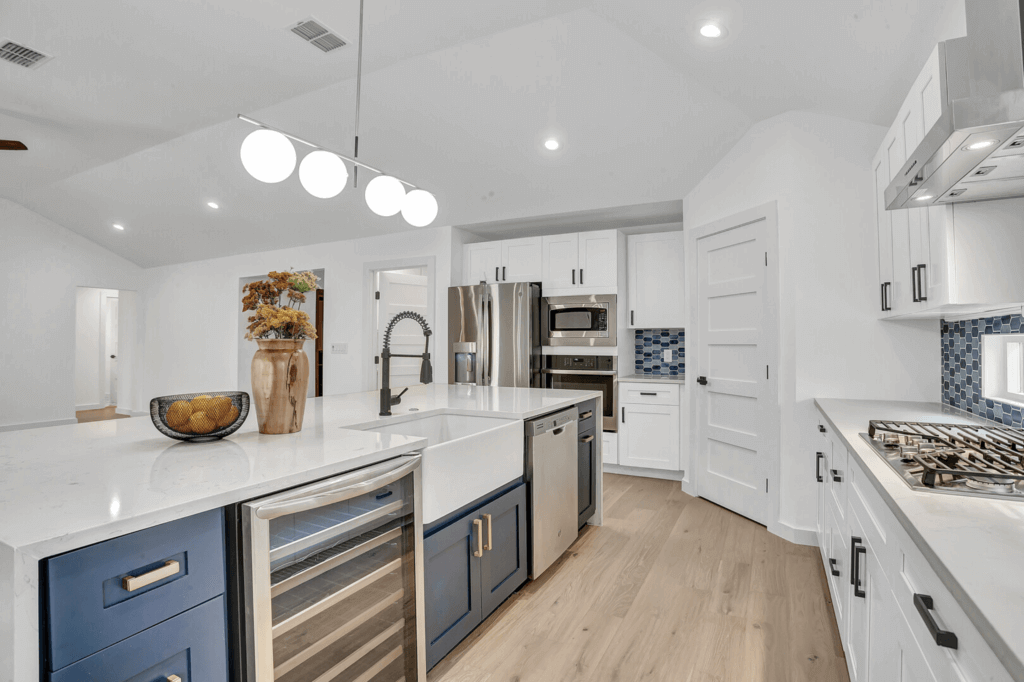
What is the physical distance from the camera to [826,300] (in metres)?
2.97

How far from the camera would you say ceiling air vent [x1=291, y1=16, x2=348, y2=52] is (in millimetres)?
2766

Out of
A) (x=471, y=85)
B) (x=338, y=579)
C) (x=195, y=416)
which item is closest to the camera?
(x=338, y=579)

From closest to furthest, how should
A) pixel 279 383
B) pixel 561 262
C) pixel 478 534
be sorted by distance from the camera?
pixel 279 383 < pixel 478 534 < pixel 561 262

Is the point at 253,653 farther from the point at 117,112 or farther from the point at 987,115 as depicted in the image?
the point at 117,112

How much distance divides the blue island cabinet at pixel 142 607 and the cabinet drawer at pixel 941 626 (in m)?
1.29

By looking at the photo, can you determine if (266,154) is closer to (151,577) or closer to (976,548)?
(151,577)

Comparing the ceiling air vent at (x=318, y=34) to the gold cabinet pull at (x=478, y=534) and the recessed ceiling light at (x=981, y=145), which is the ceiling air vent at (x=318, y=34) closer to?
the gold cabinet pull at (x=478, y=534)

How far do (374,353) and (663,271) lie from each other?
10.6ft

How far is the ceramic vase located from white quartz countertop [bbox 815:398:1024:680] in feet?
5.16

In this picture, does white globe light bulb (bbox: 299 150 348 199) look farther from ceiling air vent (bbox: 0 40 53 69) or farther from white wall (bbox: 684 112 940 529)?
ceiling air vent (bbox: 0 40 53 69)

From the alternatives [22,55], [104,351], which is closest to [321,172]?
[22,55]

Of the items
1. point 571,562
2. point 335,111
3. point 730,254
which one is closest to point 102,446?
point 571,562

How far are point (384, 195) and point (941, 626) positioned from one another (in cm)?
207

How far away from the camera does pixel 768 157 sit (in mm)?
3168
